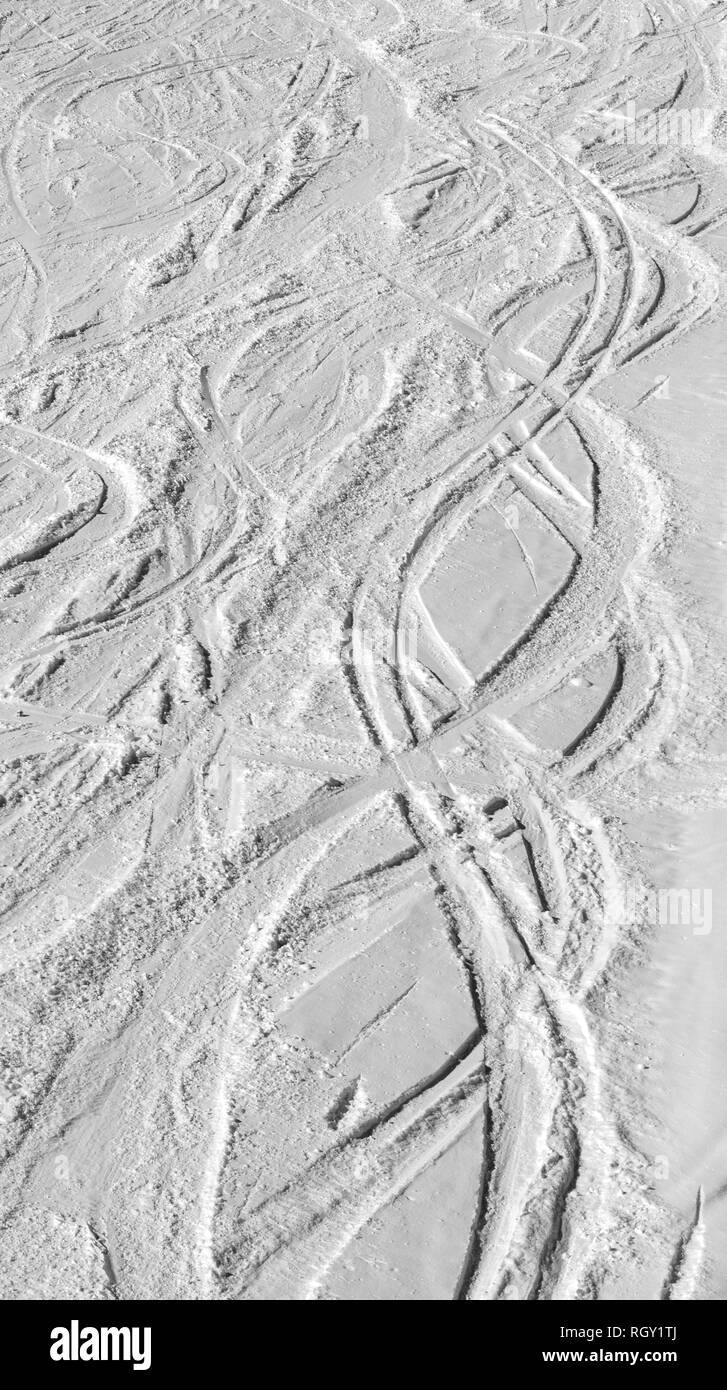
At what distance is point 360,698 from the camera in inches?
228

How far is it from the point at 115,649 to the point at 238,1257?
118 inches

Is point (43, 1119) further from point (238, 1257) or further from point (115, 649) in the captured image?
point (115, 649)

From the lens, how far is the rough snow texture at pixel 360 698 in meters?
4.09

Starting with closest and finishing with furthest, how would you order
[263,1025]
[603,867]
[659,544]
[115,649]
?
[263,1025], [603,867], [115,649], [659,544]

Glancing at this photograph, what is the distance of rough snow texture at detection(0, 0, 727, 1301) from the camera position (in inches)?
161

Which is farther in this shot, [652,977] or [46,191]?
[46,191]

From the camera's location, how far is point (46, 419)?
7.37 metres

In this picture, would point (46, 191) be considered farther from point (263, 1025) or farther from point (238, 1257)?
point (238, 1257)

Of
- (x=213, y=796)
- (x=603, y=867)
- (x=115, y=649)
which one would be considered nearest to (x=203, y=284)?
(x=115, y=649)
